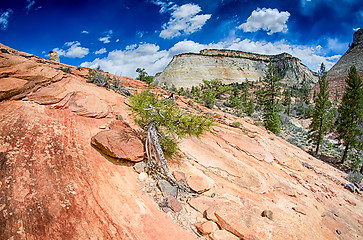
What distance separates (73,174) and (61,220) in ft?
3.97

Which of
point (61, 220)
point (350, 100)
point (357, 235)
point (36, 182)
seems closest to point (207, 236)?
point (61, 220)

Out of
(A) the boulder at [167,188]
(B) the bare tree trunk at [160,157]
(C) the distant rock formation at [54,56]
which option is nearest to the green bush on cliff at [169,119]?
(B) the bare tree trunk at [160,157]

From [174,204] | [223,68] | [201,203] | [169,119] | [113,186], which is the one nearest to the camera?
[113,186]

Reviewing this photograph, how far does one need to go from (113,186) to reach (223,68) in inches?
3067

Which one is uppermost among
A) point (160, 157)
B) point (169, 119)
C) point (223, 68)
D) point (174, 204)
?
point (223, 68)

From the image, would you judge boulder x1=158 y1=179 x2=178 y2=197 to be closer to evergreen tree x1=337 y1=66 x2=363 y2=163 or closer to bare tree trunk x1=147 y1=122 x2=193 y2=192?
bare tree trunk x1=147 y1=122 x2=193 y2=192

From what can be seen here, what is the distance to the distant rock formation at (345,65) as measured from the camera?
148ft

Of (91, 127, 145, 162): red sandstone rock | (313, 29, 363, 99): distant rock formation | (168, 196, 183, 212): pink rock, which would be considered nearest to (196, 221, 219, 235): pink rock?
(168, 196, 183, 212): pink rock

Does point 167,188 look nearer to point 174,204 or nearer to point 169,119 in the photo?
point 174,204

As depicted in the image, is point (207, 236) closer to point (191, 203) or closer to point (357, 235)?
point (191, 203)

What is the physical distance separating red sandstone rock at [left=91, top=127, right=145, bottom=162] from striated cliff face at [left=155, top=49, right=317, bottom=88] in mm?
55666

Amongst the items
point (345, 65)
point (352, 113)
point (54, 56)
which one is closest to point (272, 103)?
point (352, 113)

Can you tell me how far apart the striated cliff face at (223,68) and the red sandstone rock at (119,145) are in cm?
5567

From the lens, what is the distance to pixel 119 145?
5.16 m
